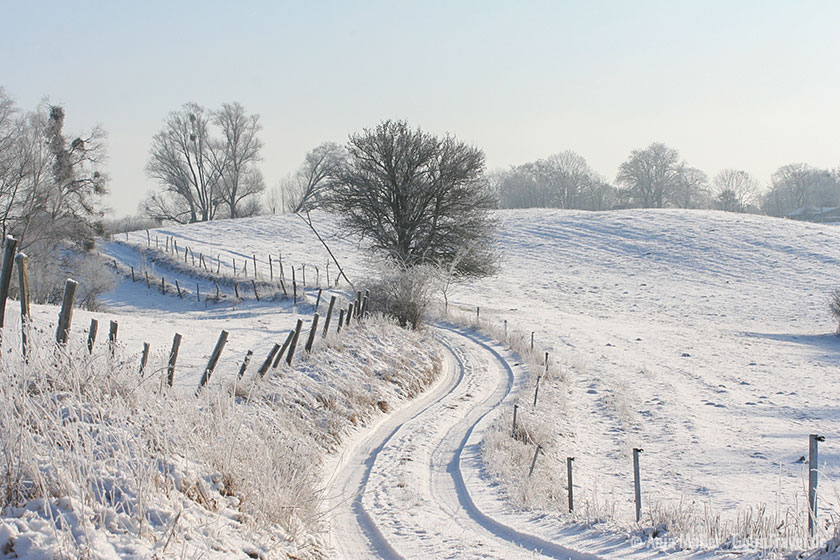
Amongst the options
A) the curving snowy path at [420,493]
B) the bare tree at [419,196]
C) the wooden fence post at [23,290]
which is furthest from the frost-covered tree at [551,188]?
the wooden fence post at [23,290]

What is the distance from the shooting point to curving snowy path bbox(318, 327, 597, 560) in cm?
717

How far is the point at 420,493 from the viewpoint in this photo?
9367 mm

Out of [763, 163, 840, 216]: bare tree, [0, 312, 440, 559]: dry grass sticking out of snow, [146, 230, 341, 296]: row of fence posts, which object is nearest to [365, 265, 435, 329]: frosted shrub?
[146, 230, 341, 296]: row of fence posts

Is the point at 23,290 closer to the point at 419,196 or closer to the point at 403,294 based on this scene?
the point at 403,294

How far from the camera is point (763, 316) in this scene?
34.9 meters

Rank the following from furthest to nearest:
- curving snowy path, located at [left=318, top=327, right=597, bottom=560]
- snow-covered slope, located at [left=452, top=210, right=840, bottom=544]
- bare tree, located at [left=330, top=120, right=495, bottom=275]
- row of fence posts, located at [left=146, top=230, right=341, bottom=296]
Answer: row of fence posts, located at [left=146, top=230, right=341, bottom=296]
bare tree, located at [left=330, top=120, right=495, bottom=275]
snow-covered slope, located at [left=452, top=210, right=840, bottom=544]
curving snowy path, located at [left=318, top=327, right=597, bottom=560]

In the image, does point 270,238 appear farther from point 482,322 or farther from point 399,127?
point 482,322

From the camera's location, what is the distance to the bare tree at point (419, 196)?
32.9m

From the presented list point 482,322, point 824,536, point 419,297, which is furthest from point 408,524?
point 482,322

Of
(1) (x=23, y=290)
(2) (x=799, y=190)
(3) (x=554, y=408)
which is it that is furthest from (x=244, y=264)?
(2) (x=799, y=190)

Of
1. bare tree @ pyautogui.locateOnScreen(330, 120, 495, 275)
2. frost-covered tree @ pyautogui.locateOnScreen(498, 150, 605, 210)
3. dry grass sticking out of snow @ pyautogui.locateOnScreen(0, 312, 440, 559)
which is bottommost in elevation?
dry grass sticking out of snow @ pyautogui.locateOnScreen(0, 312, 440, 559)

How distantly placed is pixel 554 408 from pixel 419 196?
1920cm

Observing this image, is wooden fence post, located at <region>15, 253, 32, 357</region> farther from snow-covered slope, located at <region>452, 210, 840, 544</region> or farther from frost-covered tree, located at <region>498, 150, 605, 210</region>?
frost-covered tree, located at <region>498, 150, 605, 210</region>

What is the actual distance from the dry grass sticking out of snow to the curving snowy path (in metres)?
0.84
